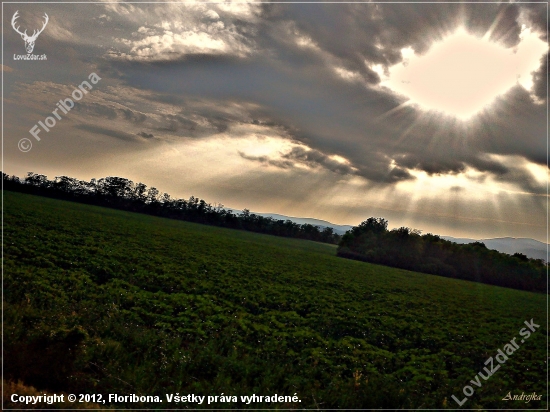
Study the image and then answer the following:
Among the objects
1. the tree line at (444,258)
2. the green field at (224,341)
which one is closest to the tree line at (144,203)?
the tree line at (444,258)

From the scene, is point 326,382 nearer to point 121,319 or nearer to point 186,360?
point 186,360

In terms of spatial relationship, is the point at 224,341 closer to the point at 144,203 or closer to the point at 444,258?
the point at 444,258

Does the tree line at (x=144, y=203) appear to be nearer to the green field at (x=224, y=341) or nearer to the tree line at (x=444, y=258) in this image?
the tree line at (x=444, y=258)

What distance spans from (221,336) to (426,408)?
6398mm

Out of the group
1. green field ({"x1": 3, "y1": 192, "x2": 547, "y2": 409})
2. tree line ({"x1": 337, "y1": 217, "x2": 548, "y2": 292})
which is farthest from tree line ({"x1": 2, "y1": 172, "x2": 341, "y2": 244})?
green field ({"x1": 3, "y1": 192, "x2": 547, "y2": 409})

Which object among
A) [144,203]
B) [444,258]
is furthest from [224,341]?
[144,203]

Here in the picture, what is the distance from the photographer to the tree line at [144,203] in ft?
310

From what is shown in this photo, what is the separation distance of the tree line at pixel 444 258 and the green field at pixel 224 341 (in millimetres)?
50946

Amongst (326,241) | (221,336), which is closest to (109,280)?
(221,336)

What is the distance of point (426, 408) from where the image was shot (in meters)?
8.88

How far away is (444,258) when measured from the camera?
7050 cm

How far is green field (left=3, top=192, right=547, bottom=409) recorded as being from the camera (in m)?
8.17

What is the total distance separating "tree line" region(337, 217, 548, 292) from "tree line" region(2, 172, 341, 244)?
53790mm

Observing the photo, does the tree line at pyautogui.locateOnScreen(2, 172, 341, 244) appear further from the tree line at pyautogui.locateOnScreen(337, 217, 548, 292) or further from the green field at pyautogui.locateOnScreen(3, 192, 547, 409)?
the green field at pyautogui.locateOnScreen(3, 192, 547, 409)
